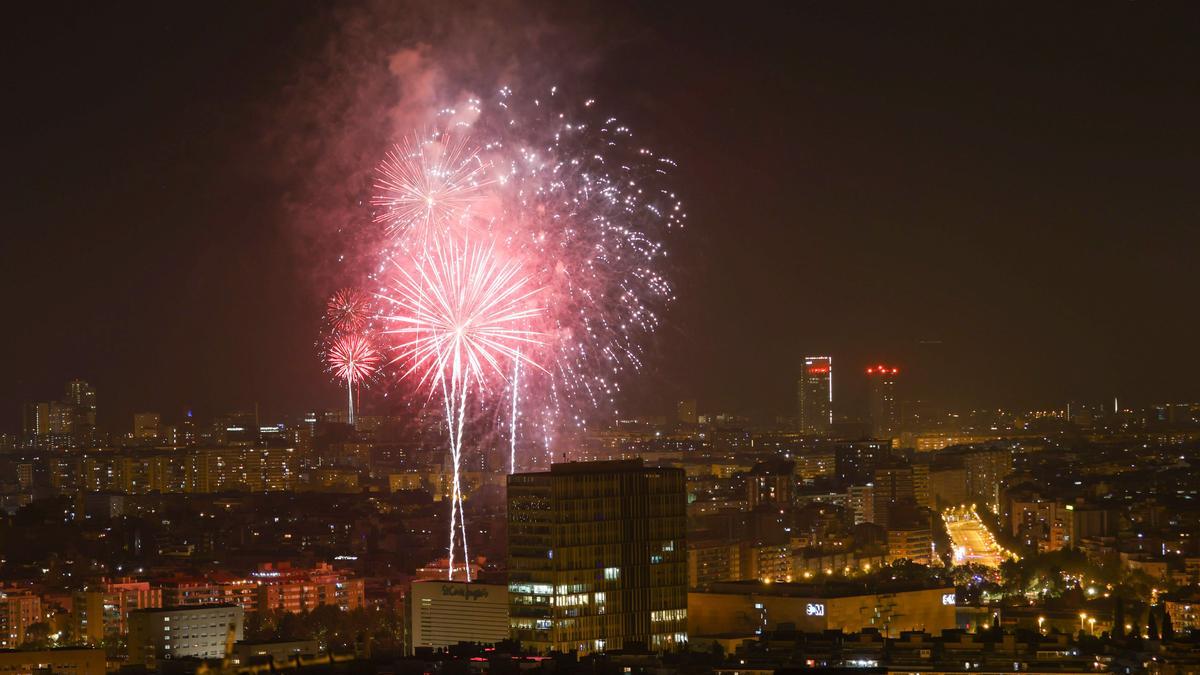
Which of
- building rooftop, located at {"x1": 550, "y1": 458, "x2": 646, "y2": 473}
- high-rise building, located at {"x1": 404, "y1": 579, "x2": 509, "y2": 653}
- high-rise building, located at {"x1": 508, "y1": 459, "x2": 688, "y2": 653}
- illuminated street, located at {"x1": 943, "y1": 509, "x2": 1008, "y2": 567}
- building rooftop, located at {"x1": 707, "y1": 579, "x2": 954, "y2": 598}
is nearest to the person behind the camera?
high-rise building, located at {"x1": 508, "y1": 459, "x2": 688, "y2": 653}

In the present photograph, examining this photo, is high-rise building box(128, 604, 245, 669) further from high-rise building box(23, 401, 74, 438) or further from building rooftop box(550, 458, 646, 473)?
high-rise building box(23, 401, 74, 438)

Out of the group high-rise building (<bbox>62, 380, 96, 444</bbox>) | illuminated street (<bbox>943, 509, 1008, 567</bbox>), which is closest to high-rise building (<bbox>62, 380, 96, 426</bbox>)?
high-rise building (<bbox>62, 380, 96, 444</bbox>)

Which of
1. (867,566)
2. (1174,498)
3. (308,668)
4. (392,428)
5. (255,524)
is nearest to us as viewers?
(308,668)

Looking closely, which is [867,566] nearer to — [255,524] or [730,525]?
[730,525]

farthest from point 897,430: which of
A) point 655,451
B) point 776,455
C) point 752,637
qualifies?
point 752,637

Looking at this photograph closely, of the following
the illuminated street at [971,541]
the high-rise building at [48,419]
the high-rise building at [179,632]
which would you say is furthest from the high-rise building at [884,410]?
the high-rise building at [179,632]

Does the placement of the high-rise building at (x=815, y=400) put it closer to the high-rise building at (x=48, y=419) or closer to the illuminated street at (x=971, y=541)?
the illuminated street at (x=971, y=541)
